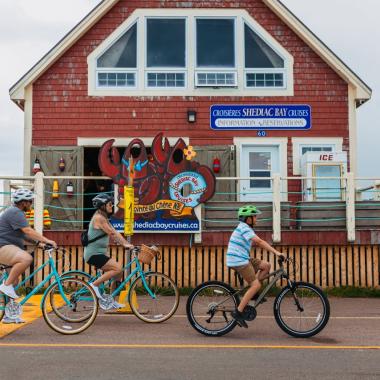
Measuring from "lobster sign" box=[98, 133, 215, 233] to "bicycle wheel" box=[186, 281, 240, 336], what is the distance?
564 centimetres

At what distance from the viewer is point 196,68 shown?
1748 centimetres

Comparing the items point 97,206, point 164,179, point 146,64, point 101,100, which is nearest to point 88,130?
point 101,100

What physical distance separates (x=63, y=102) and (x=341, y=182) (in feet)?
23.9

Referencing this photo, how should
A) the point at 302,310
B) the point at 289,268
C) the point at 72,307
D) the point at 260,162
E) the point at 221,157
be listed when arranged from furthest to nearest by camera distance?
1. the point at 260,162
2. the point at 221,157
3. the point at 289,268
4. the point at 72,307
5. the point at 302,310

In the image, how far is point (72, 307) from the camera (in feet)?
28.9

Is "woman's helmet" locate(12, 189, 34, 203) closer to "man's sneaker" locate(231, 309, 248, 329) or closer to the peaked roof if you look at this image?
"man's sneaker" locate(231, 309, 248, 329)

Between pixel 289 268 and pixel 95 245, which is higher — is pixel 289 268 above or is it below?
below

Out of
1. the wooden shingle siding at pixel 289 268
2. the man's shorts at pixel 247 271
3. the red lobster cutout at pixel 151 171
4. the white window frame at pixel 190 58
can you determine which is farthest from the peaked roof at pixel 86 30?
the man's shorts at pixel 247 271

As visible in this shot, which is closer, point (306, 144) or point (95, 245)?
point (95, 245)

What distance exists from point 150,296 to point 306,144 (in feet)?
28.8

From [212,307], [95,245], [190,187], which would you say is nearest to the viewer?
[212,307]

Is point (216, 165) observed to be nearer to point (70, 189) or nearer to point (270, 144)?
point (270, 144)

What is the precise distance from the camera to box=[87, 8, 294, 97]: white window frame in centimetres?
1730

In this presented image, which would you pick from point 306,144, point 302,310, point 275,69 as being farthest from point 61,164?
point 302,310
